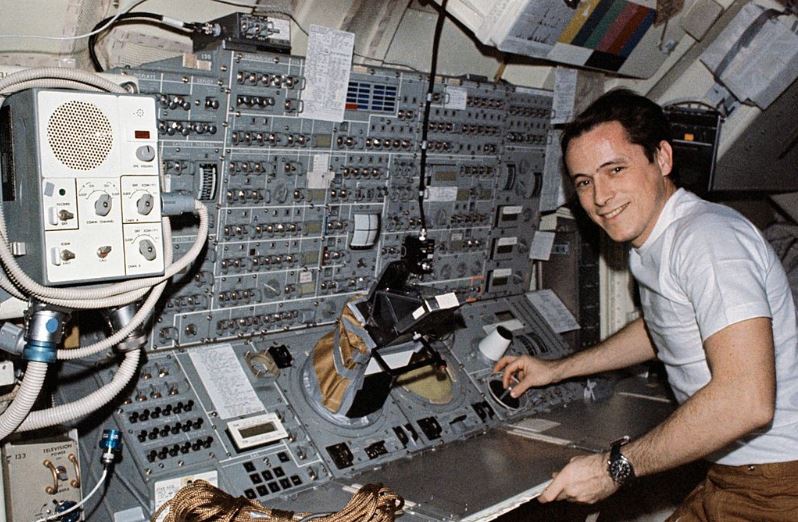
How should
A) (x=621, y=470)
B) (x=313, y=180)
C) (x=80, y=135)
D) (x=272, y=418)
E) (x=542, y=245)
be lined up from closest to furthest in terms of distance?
(x=80, y=135) < (x=621, y=470) < (x=272, y=418) < (x=313, y=180) < (x=542, y=245)

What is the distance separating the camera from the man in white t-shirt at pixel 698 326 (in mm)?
2393

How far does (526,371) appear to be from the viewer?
3.59m

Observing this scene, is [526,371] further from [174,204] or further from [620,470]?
[174,204]

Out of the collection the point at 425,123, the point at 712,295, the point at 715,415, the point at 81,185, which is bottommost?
the point at 715,415

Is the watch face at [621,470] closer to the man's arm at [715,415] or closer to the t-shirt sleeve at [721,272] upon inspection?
the man's arm at [715,415]

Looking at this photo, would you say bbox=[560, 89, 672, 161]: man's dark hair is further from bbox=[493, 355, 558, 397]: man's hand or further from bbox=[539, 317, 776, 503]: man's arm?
bbox=[493, 355, 558, 397]: man's hand

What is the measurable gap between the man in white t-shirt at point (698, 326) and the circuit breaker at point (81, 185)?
5.15 ft

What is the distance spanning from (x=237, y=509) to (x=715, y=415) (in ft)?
4.87

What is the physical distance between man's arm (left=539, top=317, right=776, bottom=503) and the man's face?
58 cm

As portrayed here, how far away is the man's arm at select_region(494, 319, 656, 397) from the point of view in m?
3.49

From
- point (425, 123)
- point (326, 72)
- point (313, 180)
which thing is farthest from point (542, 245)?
point (326, 72)

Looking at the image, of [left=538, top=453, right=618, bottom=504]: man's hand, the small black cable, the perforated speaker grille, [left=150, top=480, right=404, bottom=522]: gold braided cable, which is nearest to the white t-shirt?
[left=538, top=453, right=618, bottom=504]: man's hand

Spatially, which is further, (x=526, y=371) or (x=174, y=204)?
(x=526, y=371)

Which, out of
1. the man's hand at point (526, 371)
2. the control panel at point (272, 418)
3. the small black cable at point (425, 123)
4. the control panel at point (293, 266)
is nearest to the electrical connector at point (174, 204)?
the control panel at point (293, 266)
